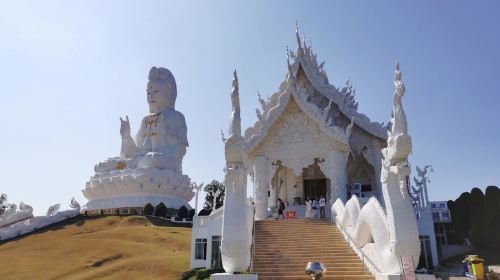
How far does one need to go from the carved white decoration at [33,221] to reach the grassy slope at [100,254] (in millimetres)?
1975

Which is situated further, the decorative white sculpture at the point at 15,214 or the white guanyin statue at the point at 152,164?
the white guanyin statue at the point at 152,164

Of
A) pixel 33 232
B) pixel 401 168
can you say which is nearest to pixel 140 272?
pixel 401 168

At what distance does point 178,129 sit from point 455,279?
1185 inches

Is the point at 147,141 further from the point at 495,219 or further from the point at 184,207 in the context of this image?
the point at 495,219

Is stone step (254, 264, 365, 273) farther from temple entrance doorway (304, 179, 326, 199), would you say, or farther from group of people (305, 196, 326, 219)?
temple entrance doorway (304, 179, 326, 199)

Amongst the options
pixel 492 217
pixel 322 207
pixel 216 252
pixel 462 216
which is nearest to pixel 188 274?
pixel 216 252

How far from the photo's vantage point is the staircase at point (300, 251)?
32.8 feet

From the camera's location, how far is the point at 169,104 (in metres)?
37.0

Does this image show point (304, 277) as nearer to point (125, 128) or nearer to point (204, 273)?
point (204, 273)

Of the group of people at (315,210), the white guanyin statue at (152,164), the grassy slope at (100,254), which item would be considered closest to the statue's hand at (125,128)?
the white guanyin statue at (152,164)

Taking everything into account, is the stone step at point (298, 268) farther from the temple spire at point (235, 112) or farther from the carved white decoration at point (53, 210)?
the carved white decoration at point (53, 210)

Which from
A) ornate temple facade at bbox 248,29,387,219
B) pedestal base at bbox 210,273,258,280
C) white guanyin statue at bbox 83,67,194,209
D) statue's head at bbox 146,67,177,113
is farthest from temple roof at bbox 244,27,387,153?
statue's head at bbox 146,67,177,113

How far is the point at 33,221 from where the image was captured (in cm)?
2844

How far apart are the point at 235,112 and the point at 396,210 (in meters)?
4.69
